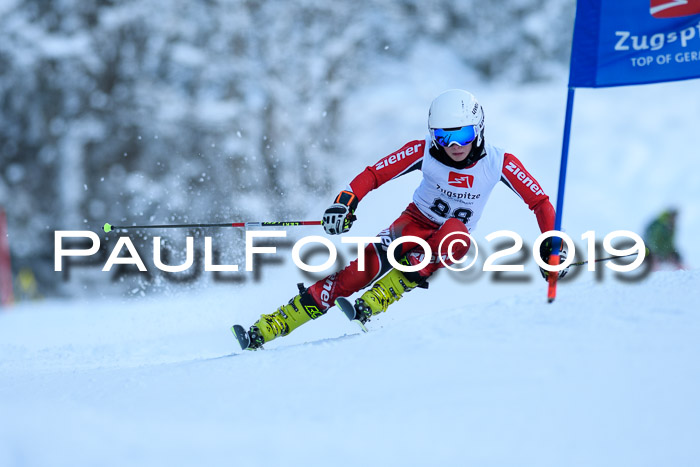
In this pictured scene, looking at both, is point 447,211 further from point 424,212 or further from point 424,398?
point 424,398

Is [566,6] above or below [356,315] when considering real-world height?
above

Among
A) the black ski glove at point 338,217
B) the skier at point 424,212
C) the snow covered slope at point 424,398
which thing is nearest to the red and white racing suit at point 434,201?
the skier at point 424,212

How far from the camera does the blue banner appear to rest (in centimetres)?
390

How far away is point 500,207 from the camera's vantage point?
11102 mm

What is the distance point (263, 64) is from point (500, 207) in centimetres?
730

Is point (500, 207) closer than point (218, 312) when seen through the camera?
No

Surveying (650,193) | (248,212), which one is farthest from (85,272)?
(650,193)

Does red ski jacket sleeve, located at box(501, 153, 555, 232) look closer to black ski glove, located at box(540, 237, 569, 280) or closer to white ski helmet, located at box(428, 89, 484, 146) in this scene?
black ski glove, located at box(540, 237, 569, 280)

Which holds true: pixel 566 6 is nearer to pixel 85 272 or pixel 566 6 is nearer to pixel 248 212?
pixel 248 212

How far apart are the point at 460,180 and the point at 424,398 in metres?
1.86

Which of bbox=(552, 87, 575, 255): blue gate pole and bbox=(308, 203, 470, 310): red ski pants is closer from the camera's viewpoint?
bbox=(552, 87, 575, 255): blue gate pole

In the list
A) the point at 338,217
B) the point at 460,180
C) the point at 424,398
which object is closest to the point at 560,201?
the point at 460,180

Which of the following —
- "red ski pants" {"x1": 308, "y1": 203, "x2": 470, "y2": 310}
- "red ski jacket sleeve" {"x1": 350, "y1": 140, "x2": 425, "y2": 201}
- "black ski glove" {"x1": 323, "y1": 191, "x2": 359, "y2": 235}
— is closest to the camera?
"black ski glove" {"x1": 323, "y1": 191, "x2": 359, "y2": 235}

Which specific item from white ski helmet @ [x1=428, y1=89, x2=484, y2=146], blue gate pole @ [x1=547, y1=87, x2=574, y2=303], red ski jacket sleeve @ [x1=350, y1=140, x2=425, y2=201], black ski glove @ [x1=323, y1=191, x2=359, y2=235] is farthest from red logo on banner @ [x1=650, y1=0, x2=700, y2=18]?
black ski glove @ [x1=323, y1=191, x2=359, y2=235]
